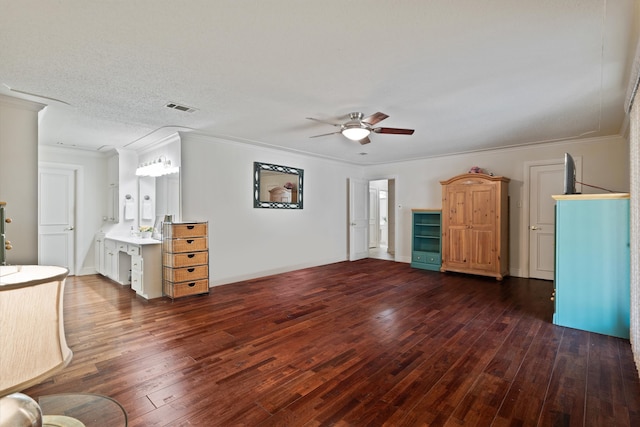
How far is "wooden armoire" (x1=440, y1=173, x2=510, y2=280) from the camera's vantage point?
5.38 meters

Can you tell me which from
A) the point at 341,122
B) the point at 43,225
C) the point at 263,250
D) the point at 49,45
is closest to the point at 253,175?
the point at 263,250

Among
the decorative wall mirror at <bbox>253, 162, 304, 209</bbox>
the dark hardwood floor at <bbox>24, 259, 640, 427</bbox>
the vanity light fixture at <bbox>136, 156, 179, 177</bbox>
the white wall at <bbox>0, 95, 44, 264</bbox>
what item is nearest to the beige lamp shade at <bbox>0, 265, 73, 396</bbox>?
the dark hardwood floor at <bbox>24, 259, 640, 427</bbox>

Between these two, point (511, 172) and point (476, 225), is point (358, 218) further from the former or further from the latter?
point (511, 172)

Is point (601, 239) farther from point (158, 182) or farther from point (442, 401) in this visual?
point (158, 182)

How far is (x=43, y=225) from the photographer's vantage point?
5.48m

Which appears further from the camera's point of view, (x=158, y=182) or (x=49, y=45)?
(x=158, y=182)

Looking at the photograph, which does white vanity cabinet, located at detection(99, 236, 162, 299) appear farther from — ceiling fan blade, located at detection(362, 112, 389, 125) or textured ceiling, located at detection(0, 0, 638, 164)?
ceiling fan blade, located at detection(362, 112, 389, 125)

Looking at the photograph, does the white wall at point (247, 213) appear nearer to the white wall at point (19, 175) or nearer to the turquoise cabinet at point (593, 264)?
the white wall at point (19, 175)

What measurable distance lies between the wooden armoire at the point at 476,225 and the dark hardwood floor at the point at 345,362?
49.4 inches

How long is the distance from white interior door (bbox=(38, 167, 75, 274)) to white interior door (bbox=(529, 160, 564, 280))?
8.51 m

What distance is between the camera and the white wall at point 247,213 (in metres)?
4.81

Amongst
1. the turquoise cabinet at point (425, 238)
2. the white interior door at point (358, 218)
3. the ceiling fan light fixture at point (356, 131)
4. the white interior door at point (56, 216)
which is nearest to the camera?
the ceiling fan light fixture at point (356, 131)

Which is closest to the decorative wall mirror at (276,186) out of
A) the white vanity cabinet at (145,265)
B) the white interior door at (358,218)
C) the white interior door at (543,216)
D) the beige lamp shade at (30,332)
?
the white interior door at (358,218)

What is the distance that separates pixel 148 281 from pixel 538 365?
15.0 ft
